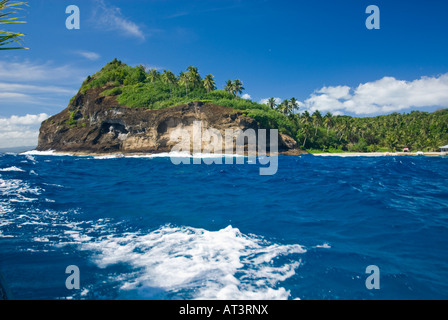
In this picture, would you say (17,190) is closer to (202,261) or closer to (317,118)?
(202,261)

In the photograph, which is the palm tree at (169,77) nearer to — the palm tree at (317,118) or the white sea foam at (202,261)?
the palm tree at (317,118)

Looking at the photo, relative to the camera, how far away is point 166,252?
24.6 ft

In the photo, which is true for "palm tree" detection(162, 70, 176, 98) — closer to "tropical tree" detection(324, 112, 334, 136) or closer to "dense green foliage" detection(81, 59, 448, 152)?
"dense green foliage" detection(81, 59, 448, 152)

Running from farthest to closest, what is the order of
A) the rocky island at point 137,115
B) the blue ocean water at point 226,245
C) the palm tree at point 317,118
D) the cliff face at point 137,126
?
the palm tree at point 317,118 → the rocky island at point 137,115 → the cliff face at point 137,126 → the blue ocean water at point 226,245

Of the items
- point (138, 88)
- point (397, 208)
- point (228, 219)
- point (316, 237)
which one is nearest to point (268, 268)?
point (316, 237)

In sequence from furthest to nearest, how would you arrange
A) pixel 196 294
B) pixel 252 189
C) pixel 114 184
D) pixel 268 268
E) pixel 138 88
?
pixel 138 88, pixel 114 184, pixel 252 189, pixel 268 268, pixel 196 294

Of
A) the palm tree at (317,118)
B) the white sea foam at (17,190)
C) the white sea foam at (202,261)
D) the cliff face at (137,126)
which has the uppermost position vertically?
the palm tree at (317,118)

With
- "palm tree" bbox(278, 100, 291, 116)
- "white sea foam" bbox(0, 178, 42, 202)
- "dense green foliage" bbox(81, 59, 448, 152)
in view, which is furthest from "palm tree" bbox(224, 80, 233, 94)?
"white sea foam" bbox(0, 178, 42, 202)

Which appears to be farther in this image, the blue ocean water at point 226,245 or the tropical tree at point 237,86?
the tropical tree at point 237,86

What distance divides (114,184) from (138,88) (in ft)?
220

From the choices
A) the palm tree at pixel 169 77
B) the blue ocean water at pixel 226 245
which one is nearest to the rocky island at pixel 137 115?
the palm tree at pixel 169 77

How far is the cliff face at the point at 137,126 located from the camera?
61.9 m

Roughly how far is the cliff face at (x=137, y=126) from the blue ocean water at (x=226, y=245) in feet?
160
